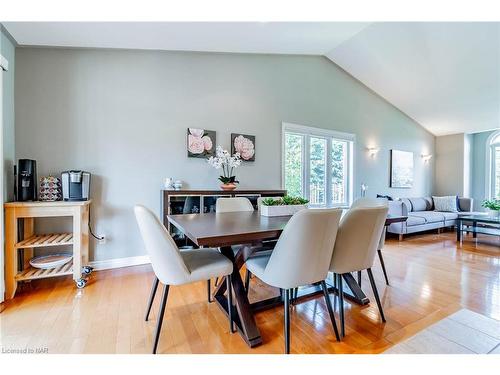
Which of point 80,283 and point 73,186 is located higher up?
point 73,186

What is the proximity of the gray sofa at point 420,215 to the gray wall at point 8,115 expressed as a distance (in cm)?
533

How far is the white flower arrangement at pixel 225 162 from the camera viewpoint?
3.25 m

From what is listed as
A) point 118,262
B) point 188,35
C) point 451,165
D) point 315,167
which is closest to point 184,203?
point 118,262

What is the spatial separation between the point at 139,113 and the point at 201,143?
0.84 metres

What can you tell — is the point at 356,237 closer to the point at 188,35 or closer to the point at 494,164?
the point at 188,35

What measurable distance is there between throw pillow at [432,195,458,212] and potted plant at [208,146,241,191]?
207 inches

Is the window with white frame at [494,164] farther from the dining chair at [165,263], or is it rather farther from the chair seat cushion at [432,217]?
the dining chair at [165,263]

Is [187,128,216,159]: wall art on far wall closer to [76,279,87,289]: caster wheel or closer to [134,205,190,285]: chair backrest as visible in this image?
[76,279,87,289]: caster wheel

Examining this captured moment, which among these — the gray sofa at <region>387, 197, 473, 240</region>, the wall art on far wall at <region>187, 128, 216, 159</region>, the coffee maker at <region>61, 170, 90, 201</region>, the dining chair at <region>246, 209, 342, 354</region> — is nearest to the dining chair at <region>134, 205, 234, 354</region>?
the dining chair at <region>246, 209, 342, 354</region>

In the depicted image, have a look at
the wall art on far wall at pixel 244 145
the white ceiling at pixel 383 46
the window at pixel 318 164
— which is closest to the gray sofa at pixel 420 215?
the window at pixel 318 164

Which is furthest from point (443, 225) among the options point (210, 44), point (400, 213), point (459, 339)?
point (210, 44)

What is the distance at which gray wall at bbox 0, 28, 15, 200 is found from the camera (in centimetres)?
215

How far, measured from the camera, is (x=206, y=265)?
1580 mm
